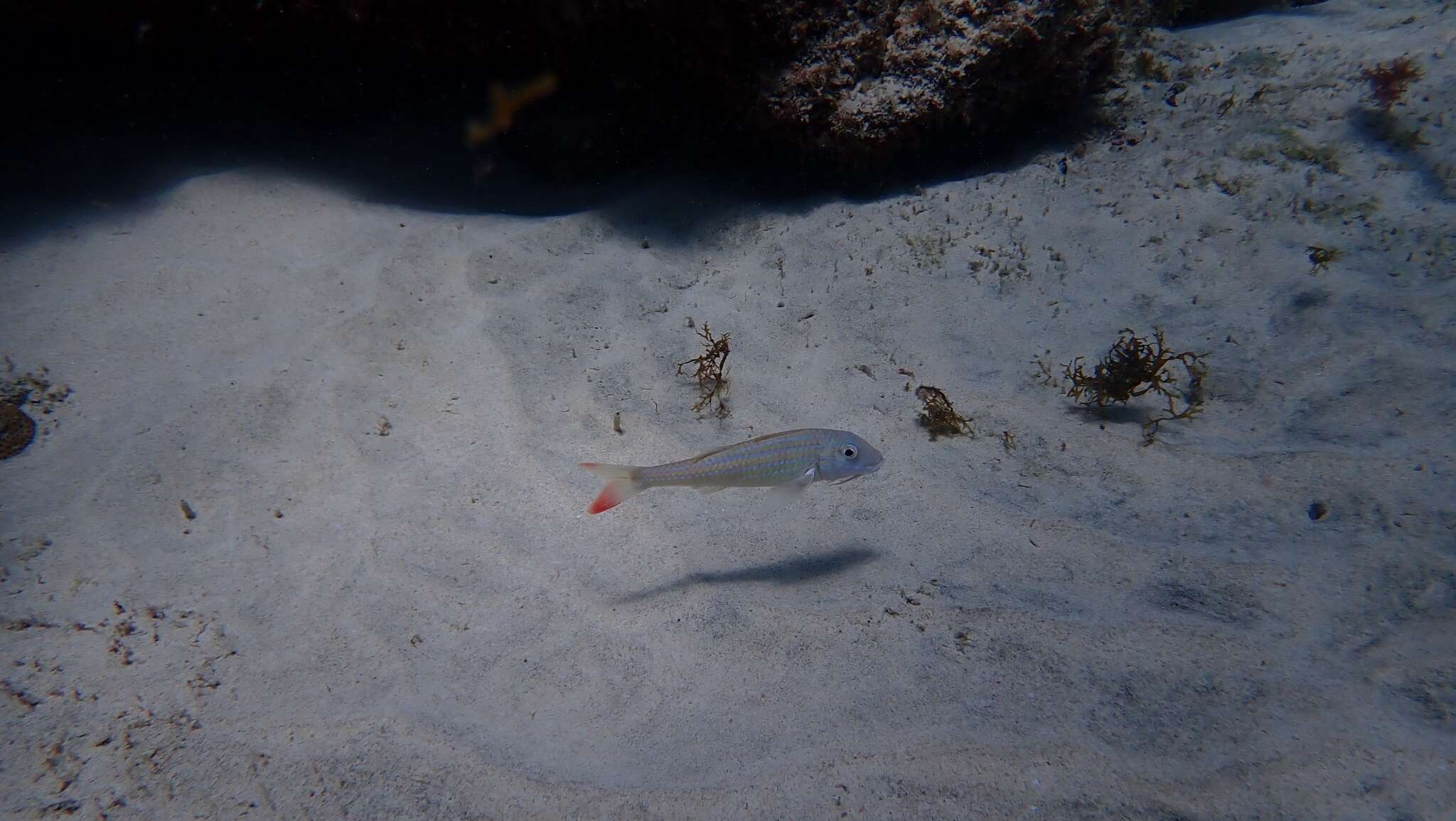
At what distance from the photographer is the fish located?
127 inches

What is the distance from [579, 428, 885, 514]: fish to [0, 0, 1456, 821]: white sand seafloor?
69 centimetres

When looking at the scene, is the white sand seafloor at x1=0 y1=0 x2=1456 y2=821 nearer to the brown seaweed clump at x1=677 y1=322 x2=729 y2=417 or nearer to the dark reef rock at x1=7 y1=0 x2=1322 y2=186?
the brown seaweed clump at x1=677 y1=322 x2=729 y2=417

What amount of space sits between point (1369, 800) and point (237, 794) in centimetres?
476

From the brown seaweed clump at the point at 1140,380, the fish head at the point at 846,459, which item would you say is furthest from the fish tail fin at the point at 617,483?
the brown seaweed clump at the point at 1140,380

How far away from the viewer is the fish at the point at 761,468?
322cm

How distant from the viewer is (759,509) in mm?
4145

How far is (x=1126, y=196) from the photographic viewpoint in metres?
5.91

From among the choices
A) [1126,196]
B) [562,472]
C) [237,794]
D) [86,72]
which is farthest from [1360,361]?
[86,72]

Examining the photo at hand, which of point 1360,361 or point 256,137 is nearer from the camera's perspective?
point 1360,361

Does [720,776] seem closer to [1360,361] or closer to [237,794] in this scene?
[237,794]

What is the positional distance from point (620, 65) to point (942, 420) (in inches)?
193

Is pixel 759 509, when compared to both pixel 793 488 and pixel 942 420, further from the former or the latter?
pixel 942 420

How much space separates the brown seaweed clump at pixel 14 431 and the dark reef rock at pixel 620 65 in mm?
3483

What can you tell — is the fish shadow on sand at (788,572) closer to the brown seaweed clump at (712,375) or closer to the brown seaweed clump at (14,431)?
the brown seaweed clump at (712,375)
